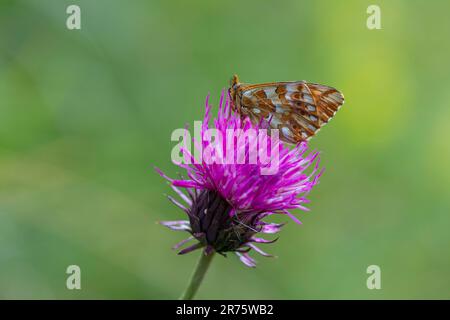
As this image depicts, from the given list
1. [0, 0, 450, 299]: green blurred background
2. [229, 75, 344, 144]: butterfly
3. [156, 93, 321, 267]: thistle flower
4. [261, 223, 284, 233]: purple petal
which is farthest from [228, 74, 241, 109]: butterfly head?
[0, 0, 450, 299]: green blurred background

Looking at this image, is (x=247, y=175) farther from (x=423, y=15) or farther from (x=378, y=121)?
(x=423, y=15)

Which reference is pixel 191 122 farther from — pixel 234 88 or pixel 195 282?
pixel 195 282

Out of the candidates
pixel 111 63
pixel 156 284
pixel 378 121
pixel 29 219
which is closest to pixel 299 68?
pixel 378 121

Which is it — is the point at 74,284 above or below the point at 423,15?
below

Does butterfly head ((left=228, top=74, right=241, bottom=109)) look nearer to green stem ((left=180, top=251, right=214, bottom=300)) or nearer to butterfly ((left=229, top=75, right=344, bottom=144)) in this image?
butterfly ((left=229, top=75, right=344, bottom=144))

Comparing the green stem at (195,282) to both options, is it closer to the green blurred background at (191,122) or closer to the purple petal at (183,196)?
the purple petal at (183,196)


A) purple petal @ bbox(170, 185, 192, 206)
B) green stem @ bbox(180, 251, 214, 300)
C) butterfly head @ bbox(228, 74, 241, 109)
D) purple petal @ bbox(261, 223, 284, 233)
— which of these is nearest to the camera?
green stem @ bbox(180, 251, 214, 300)
